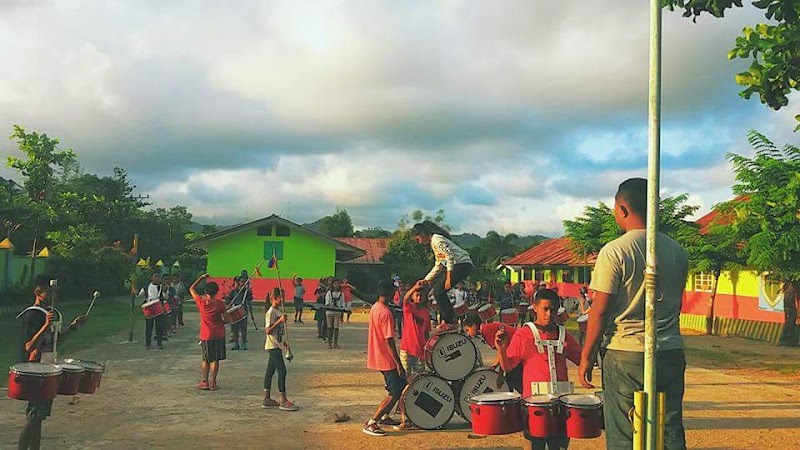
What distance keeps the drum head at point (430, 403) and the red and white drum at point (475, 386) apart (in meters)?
0.10

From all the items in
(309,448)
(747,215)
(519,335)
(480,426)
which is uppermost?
(747,215)

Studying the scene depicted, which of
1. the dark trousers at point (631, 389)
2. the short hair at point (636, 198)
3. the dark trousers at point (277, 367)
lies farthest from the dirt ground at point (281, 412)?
the short hair at point (636, 198)

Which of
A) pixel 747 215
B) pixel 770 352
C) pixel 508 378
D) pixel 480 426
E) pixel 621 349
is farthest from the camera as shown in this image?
pixel 770 352

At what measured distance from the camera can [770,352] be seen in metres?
19.9

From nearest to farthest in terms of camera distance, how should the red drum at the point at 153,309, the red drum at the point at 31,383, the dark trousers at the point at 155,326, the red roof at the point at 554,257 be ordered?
1. the red drum at the point at 31,383
2. the red drum at the point at 153,309
3. the dark trousers at the point at 155,326
4. the red roof at the point at 554,257

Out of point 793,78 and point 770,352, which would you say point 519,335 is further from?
point 770,352

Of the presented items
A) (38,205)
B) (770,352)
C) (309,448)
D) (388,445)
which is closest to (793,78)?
(388,445)

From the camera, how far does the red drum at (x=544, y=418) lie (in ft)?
17.5

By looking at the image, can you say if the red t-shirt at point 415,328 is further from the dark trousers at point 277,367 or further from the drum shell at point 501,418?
the drum shell at point 501,418

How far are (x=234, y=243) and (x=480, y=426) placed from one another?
39.9m

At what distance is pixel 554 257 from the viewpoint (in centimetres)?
4841

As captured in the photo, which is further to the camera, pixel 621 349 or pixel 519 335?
pixel 519 335

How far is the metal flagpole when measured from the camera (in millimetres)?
3277

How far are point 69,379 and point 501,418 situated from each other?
4.34m
